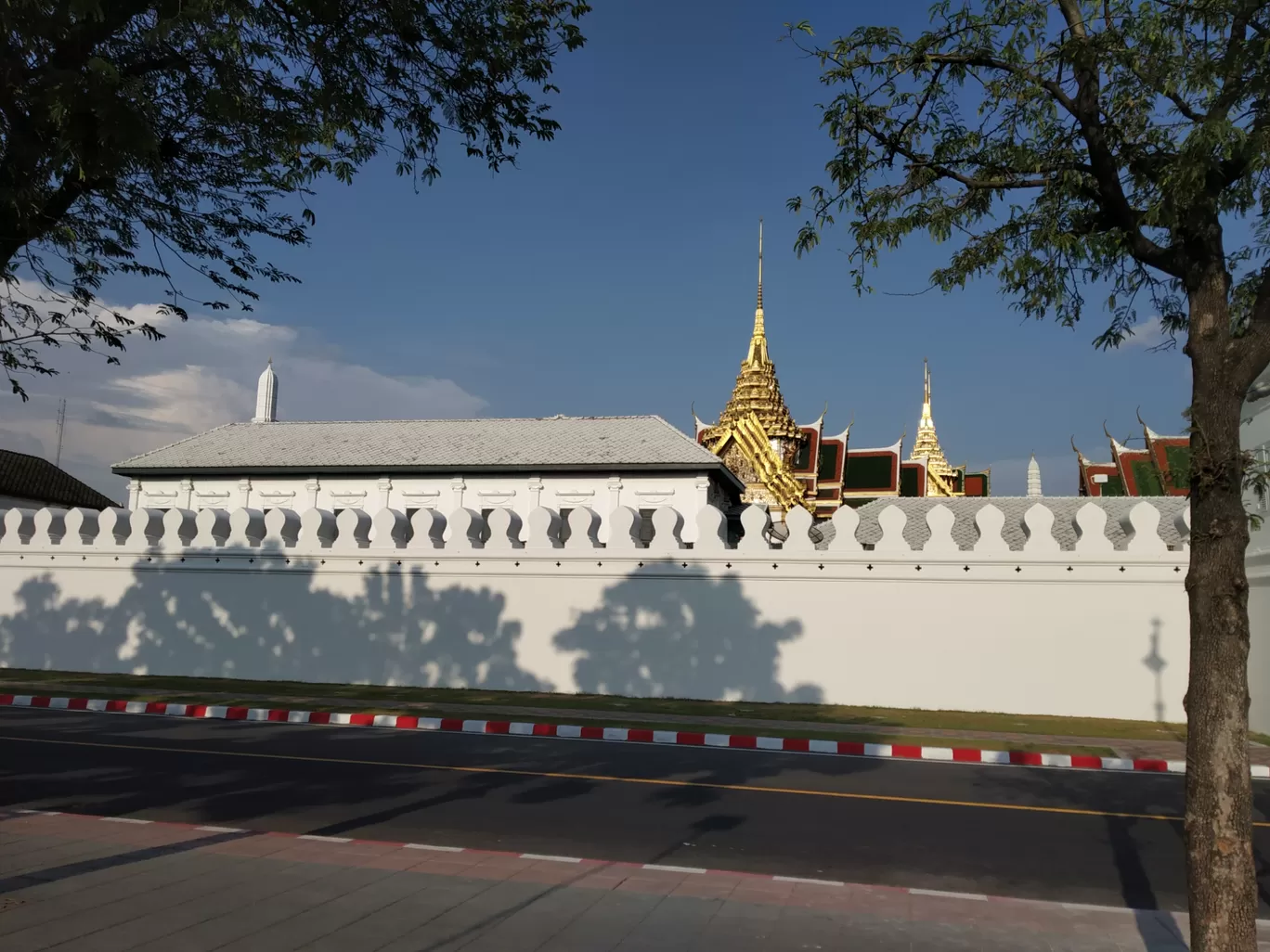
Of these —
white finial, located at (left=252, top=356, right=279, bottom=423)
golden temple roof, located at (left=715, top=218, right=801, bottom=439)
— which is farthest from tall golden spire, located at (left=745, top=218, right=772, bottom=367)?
white finial, located at (left=252, top=356, right=279, bottom=423)

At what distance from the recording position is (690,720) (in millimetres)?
13680

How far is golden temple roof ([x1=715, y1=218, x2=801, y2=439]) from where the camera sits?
1426 inches

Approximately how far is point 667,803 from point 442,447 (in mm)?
24794

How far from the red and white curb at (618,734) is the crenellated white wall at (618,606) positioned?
3041 mm

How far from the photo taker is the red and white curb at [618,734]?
36.4 feet

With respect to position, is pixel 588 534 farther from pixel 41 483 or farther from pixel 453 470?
pixel 41 483

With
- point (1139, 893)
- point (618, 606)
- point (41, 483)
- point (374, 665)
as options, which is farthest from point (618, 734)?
point (41, 483)

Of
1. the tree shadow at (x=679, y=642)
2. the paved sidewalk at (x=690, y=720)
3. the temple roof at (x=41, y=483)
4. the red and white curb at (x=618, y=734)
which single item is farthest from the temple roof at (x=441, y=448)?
the red and white curb at (x=618, y=734)

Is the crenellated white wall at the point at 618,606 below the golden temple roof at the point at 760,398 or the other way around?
below

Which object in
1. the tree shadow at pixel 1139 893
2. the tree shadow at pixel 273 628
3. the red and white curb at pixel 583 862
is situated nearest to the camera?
the tree shadow at pixel 1139 893

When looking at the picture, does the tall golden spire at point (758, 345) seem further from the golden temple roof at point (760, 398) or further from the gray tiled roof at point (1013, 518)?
the gray tiled roof at point (1013, 518)

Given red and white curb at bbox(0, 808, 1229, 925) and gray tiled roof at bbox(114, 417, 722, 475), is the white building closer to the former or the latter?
gray tiled roof at bbox(114, 417, 722, 475)

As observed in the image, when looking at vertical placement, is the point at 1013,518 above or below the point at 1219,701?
above

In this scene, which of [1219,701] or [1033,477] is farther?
[1033,477]
